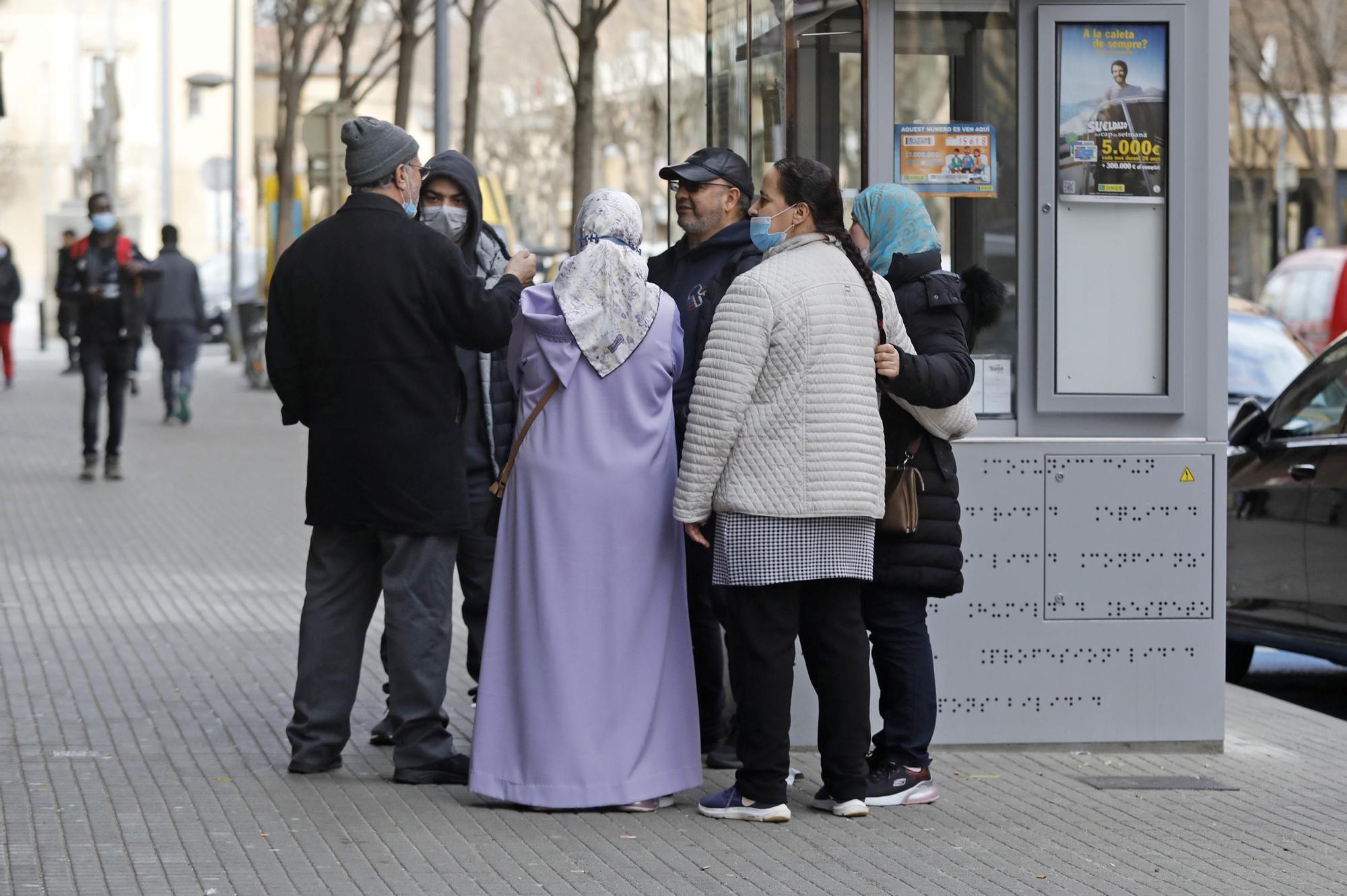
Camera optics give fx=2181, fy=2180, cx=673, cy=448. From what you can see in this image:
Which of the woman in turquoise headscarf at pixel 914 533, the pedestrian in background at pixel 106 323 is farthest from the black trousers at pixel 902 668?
the pedestrian in background at pixel 106 323

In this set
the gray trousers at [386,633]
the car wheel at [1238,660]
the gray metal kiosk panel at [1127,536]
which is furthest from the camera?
the car wheel at [1238,660]

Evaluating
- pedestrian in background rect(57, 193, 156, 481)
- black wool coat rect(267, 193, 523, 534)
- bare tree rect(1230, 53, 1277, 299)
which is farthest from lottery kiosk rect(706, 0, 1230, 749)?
bare tree rect(1230, 53, 1277, 299)

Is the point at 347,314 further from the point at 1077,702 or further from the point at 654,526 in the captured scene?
the point at 1077,702

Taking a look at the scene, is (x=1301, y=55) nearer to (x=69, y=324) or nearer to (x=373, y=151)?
(x=69, y=324)

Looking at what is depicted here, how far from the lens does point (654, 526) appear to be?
626cm

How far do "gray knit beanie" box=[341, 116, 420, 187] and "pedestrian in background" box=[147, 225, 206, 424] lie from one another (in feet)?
50.0

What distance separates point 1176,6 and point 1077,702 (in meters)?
2.33

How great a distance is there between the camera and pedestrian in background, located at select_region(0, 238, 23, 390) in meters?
26.8

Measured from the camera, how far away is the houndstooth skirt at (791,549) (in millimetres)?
5953

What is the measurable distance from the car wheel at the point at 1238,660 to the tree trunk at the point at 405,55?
16946 millimetres

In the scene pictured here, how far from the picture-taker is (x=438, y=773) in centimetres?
659

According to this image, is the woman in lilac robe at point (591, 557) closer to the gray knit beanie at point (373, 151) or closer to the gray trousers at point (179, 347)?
the gray knit beanie at point (373, 151)

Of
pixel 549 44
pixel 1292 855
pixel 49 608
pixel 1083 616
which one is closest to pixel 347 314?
pixel 1083 616

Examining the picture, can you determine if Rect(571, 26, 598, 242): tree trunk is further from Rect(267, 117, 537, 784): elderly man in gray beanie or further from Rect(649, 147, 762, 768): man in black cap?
Rect(267, 117, 537, 784): elderly man in gray beanie
